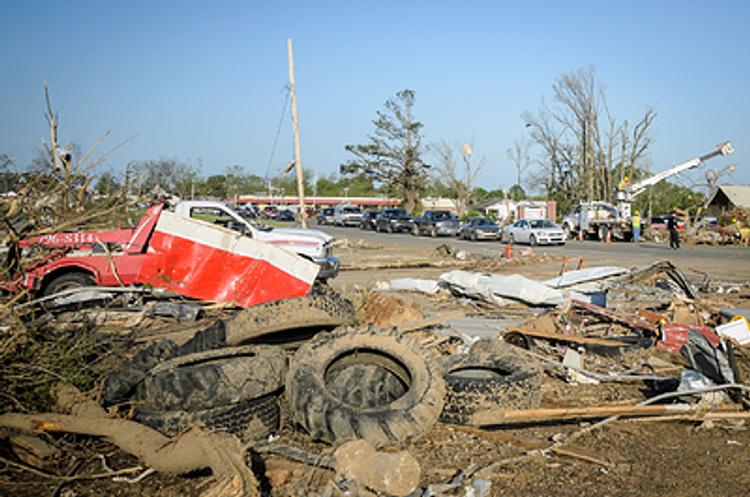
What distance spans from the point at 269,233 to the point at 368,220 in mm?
41731

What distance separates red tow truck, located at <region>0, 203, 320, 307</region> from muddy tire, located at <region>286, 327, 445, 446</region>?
13.3 ft

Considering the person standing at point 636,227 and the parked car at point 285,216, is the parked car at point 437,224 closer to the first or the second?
the person standing at point 636,227

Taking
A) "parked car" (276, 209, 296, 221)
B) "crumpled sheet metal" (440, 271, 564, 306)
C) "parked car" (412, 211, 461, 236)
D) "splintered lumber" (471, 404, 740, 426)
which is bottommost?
"splintered lumber" (471, 404, 740, 426)

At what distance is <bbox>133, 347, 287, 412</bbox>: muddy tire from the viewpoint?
5.18 metres

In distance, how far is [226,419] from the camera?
16.7ft

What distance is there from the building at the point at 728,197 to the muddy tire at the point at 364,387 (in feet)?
214

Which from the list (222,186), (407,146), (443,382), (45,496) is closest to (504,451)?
(443,382)

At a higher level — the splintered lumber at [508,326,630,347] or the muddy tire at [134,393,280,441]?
the splintered lumber at [508,326,630,347]

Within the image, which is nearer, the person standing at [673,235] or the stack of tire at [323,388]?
the stack of tire at [323,388]

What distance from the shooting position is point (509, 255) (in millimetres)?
22766

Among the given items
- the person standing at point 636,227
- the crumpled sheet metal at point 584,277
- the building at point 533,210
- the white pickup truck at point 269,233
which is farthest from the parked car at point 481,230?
the crumpled sheet metal at point 584,277

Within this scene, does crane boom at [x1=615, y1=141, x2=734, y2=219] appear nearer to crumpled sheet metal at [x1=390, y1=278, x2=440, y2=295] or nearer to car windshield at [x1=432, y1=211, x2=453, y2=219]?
car windshield at [x1=432, y1=211, x2=453, y2=219]

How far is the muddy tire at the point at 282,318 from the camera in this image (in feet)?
21.6

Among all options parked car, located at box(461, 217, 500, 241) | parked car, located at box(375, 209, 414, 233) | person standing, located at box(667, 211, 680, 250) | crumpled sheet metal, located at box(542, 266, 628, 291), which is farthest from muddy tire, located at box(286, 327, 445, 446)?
parked car, located at box(375, 209, 414, 233)
